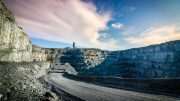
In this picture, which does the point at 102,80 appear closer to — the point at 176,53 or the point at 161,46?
the point at 176,53

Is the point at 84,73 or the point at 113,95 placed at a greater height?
the point at 113,95

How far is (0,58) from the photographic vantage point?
3006cm

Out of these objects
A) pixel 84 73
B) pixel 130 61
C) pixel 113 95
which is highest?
pixel 130 61

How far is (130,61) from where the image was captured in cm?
8681

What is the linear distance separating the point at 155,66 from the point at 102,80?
40039 millimetres

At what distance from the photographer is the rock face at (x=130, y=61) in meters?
62.2

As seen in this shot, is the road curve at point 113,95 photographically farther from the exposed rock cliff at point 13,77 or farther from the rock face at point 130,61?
the rock face at point 130,61

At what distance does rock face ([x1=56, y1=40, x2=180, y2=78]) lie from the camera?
62.2 metres

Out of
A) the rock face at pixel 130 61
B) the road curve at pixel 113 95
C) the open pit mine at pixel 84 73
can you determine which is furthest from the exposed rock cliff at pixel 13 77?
the rock face at pixel 130 61

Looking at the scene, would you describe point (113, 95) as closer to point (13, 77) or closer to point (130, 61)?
point (13, 77)

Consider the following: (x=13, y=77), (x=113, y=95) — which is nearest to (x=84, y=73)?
(x=113, y=95)

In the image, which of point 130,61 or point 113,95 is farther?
point 130,61

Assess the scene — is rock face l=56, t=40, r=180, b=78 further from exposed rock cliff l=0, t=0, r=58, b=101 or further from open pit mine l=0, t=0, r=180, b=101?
exposed rock cliff l=0, t=0, r=58, b=101

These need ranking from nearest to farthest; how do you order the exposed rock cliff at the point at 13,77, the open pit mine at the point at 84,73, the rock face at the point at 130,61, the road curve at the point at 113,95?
the exposed rock cliff at the point at 13,77 → the road curve at the point at 113,95 → the open pit mine at the point at 84,73 → the rock face at the point at 130,61
